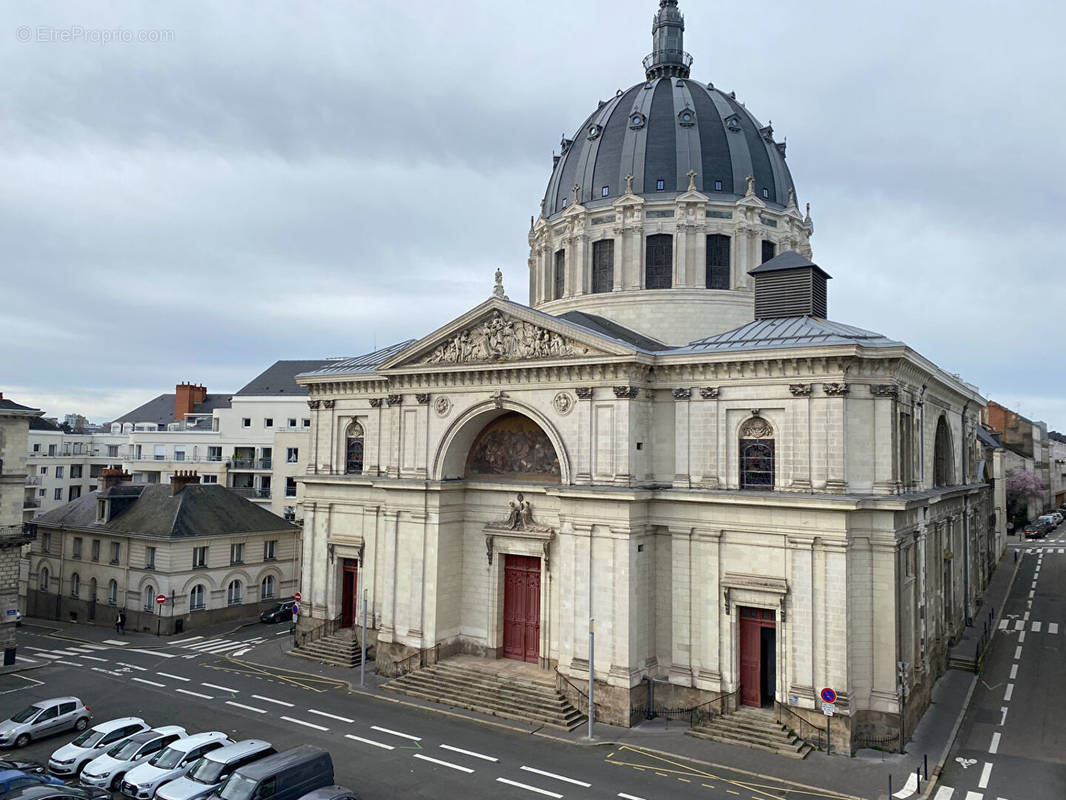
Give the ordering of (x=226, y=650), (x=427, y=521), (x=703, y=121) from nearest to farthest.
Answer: (x=427, y=521) < (x=226, y=650) < (x=703, y=121)

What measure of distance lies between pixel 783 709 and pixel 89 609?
4321 cm

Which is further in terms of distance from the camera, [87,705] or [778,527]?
[87,705]

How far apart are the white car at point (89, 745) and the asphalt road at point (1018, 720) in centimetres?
2692

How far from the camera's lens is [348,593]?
43250 mm

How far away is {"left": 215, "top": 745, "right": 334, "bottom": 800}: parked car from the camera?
22.1 m

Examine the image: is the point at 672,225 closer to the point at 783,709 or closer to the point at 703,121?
the point at 703,121

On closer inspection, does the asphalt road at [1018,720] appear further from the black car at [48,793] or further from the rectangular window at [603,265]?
the rectangular window at [603,265]

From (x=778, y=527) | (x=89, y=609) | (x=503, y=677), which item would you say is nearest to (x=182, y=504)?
(x=89, y=609)

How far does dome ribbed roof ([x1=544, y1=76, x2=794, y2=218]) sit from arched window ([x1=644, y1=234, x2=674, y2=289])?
2671 mm

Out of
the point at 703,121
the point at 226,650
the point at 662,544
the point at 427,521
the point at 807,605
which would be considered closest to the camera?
the point at 807,605

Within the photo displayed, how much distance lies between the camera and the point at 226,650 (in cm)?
4319

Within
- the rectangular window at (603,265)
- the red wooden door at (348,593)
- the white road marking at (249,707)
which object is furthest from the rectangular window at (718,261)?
the white road marking at (249,707)

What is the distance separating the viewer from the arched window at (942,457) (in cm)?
3934

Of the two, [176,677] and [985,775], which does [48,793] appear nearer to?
[176,677]
